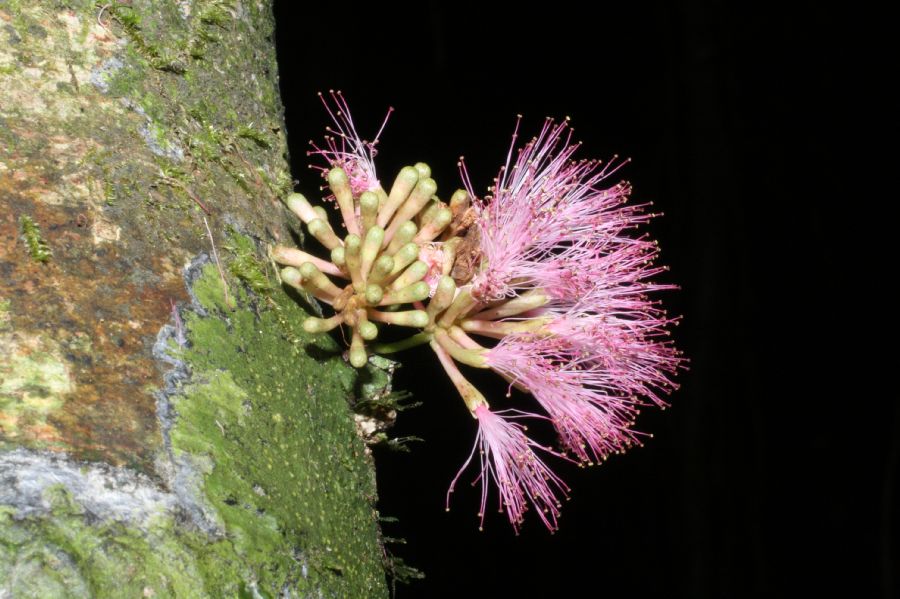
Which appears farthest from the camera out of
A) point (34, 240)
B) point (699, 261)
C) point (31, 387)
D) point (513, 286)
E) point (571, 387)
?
point (699, 261)

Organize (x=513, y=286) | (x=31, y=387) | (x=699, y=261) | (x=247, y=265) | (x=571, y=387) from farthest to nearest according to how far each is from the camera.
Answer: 1. (x=699, y=261)
2. (x=571, y=387)
3. (x=513, y=286)
4. (x=247, y=265)
5. (x=31, y=387)

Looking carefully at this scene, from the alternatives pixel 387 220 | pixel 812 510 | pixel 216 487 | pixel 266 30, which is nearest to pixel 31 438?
pixel 216 487

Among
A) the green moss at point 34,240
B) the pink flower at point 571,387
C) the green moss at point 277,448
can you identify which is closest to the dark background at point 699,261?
the pink flower at point 571,387

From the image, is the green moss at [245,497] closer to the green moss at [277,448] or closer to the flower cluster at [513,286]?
the green moss at [277,448]

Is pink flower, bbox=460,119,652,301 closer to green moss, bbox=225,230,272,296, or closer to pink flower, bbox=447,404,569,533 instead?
pink flower, bbox=447,404,569,533

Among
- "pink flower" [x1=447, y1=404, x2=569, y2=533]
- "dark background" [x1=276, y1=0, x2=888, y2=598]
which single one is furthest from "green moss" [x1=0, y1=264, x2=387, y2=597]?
"dark background" [x1=276, y1=0, x2=888, y2=598]

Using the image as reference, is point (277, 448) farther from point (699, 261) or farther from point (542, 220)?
point (699, 261)

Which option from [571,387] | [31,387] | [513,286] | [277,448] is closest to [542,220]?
[513,286]

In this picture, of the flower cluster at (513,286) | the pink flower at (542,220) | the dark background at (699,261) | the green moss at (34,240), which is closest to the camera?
the green moss at (34,240)
